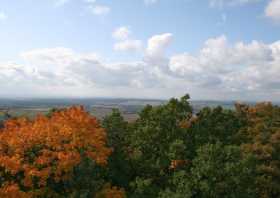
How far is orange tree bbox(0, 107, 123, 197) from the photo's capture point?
2667 cm

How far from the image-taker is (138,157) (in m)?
34.8

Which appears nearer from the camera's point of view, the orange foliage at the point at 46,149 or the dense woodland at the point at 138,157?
the orange foliage at the point at 46,149

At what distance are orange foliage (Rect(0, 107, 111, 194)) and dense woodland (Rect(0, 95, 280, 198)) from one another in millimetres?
67

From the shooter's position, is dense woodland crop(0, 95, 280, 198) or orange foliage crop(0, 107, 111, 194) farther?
dense woodland crop(0, 95, 280, 198)

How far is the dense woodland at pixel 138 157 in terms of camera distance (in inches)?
1083

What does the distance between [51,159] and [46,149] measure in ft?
3.08

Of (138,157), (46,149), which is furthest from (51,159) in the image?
(138,157)

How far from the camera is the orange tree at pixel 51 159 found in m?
26.7

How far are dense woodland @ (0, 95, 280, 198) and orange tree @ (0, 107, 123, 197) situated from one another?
7 cm

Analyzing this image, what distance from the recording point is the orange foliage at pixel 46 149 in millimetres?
26594

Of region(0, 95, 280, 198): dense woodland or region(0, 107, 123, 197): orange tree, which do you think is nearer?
region(0, 107, 123, 197): orange tree

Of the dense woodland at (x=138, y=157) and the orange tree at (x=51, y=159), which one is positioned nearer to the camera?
the orange tree at (x=51, y=159)

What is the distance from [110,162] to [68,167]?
10.2 m

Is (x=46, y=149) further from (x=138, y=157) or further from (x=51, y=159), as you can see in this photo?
(x=138, y=157)
